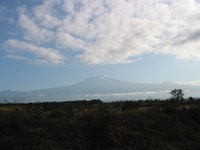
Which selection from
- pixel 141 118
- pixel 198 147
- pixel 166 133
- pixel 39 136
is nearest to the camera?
pixel 198 147

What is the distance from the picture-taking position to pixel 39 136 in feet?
37.1

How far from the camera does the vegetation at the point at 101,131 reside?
35.1 feet

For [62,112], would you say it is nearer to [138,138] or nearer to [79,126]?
[79,126]

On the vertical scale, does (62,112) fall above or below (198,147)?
above

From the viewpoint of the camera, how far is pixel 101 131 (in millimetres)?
12281

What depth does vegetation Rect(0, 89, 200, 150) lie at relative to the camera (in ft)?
35.1

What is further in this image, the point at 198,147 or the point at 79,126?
the point at 79,126

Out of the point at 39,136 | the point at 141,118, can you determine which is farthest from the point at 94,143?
the point at 141,118

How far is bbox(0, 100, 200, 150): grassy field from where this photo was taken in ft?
35.0

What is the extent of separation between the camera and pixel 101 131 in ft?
40.3

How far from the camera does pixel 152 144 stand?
10.8m

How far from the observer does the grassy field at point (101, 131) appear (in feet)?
35.0

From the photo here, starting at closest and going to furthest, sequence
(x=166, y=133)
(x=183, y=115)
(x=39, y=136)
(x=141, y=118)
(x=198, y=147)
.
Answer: (x=198, y=147)
(x=39, y=136)
(x=166, y=133)
(x=141, y=118)
(x=183, y=115)

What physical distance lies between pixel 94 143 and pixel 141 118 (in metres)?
4.63
